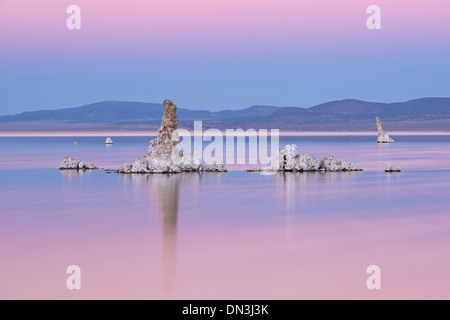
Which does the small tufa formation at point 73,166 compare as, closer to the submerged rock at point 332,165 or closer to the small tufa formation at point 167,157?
the small tufa formation at point 167,157

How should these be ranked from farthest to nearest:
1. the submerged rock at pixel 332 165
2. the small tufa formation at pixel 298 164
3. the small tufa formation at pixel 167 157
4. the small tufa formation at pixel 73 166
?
the small tufa formation at pixel 73 166, the submerged rock at pixel 332 165, the small tufa formation at pixel 298 164, the small tufa formation at pixel 167 157

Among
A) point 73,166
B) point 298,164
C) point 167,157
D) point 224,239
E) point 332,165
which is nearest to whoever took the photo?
point 224,239

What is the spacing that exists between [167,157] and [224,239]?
44.9 feet

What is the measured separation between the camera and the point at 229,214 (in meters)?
15.7

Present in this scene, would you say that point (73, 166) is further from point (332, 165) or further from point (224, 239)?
point (224, 239)

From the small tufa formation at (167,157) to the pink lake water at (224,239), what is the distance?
292 centimetres

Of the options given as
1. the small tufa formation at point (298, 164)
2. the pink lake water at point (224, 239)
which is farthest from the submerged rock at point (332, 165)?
the pink lake water at point (224, 239)

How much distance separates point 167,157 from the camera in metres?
25.9

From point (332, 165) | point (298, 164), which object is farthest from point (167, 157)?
point (332, 165)

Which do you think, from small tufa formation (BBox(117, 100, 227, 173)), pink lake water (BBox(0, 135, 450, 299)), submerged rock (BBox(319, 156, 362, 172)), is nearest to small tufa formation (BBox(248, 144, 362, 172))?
submerged rock (BBox(319, 156, 362, 172))

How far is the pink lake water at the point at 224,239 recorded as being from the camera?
898 cm

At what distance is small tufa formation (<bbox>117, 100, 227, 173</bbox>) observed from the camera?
2545cm

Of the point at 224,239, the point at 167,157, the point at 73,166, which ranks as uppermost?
the point at 167,157

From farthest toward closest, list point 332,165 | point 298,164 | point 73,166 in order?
point 73,166 → point 332,165 → point 298,164
